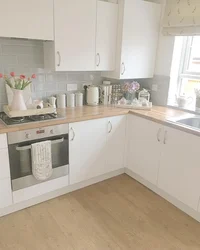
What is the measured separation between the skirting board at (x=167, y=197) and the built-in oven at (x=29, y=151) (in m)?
0.93

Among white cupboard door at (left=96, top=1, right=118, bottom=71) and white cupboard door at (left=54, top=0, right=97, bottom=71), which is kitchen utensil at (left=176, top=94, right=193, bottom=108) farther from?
white cupboard door at (left=54, top=0, right=97, bottom=71)

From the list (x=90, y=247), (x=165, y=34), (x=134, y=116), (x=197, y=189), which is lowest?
(x=90, y=247)

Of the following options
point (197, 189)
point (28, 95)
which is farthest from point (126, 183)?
point (28, 95)

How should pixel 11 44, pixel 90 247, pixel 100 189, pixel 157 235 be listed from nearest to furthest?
pixel 90 247, pixel 157 235, pixel 11 44, pixel 100 189

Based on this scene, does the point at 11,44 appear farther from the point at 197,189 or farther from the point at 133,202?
the point at 197,189

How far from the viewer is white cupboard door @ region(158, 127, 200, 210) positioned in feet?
6.71

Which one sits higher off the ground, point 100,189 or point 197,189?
point 197,189

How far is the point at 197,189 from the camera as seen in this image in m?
2.05

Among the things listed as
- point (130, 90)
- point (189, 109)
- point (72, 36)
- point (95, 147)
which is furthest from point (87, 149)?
point (189, 109)

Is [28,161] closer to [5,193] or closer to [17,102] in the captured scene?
[5,193]

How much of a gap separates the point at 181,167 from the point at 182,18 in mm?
1556

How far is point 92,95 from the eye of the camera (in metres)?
2.77

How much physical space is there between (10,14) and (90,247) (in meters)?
1.99

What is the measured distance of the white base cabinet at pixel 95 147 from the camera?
2352 mm
